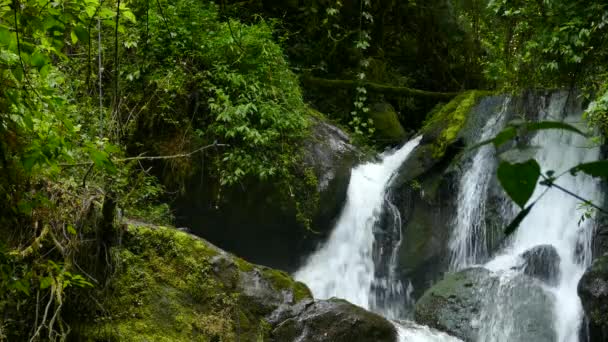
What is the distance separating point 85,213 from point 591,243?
6.10 m

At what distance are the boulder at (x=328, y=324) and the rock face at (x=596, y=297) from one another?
7.50 feet

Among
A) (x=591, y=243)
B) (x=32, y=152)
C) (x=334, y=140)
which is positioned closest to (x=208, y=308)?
(x=32, y=152)

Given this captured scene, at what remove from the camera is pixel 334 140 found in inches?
343

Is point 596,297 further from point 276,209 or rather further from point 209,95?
point 209,95

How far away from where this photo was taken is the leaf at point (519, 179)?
33.0 inches

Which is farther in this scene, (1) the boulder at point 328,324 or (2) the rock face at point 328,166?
(2) the rock face at point 328,166

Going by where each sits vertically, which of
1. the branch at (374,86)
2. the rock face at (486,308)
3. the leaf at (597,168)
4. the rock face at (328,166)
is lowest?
the rock face at (486,308)

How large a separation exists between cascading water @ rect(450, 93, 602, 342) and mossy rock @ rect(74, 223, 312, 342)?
2.83 m

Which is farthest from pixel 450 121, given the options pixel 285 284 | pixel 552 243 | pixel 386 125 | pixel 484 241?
pixel 285 284

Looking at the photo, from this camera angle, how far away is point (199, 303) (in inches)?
195

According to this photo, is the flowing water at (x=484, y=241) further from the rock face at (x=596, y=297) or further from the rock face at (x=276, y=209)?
the rock face at (x=596, y=297)

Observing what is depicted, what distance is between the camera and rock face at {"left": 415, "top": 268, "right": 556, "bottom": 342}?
23.2 ft

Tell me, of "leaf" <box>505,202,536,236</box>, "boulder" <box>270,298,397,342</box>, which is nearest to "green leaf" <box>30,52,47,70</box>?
"leaf" <box>505,202,536,236</box>

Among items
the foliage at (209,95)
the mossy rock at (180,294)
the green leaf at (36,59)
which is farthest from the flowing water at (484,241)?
the green leaf at (36,59)
